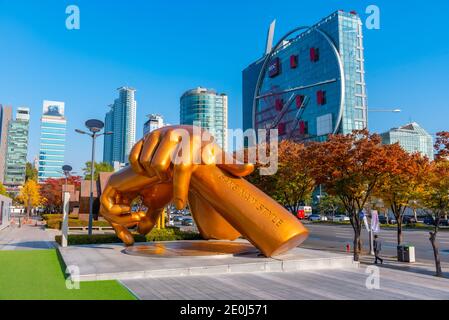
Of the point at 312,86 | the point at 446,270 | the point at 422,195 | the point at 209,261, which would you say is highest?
the point at 312,86

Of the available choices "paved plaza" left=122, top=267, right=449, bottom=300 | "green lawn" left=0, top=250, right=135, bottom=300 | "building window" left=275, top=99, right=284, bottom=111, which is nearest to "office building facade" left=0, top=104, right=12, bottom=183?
"building window" left=275, top=99, right=284, bottom=111

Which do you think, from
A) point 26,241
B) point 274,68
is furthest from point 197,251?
point 274,68

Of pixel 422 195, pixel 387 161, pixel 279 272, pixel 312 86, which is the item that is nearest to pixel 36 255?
pixel 279 272

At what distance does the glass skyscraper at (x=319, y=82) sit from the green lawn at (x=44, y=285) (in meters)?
64.2

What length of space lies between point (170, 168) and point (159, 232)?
9846mm

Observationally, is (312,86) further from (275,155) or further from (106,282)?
(106,282)

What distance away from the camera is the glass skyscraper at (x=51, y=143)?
6024 inches

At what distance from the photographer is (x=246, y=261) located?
1111 centimetres

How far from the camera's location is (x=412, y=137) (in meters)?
100

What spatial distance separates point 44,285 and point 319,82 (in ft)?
245

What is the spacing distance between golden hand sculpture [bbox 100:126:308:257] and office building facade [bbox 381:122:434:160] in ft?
304

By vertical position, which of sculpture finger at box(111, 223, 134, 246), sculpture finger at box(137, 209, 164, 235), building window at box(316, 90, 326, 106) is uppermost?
building window at box(316, 90, 326, 106)

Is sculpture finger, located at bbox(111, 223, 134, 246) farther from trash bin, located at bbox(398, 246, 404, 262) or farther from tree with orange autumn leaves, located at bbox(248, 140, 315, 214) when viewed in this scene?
trash bin, located at bbox(398, 246, 404, 262)

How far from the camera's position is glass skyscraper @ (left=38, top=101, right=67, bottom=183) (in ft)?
502
